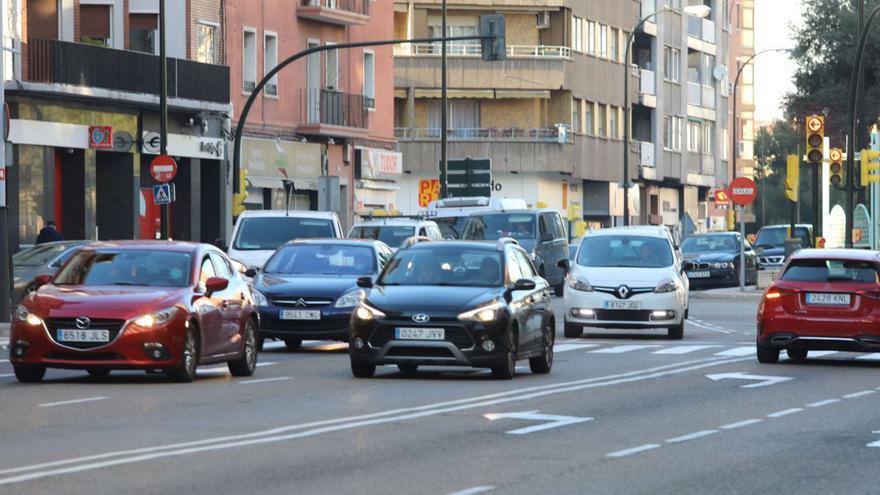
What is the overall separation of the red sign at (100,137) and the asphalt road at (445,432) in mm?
24642

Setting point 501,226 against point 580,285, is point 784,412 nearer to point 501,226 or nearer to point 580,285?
point 580,285

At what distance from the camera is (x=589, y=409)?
62.5 feet

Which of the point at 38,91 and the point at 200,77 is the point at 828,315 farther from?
the point at 200,77

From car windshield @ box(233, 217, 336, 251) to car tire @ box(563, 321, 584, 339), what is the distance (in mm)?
4656

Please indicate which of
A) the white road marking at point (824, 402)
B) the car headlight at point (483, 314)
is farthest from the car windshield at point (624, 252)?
the white road marking at point (824, 402)

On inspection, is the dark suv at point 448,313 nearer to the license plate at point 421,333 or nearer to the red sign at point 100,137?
the license plate at point 421,333

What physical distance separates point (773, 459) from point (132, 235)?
3875 centimetres

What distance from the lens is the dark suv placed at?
22.2 m

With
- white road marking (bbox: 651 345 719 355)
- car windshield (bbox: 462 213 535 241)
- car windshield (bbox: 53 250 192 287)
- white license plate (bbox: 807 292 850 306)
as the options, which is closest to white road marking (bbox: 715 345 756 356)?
white road marking (bbox: 651 345 719 355)

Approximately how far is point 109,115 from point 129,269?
2915 centimetres

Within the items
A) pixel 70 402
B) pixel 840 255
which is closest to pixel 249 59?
pixel 840 255

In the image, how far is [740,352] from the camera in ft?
98.7

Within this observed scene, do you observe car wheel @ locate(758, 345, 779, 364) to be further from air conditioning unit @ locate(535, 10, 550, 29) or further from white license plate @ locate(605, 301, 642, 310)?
air conditioning unit @ locate(535, 10, 550, 29)

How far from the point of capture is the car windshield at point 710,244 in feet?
194
